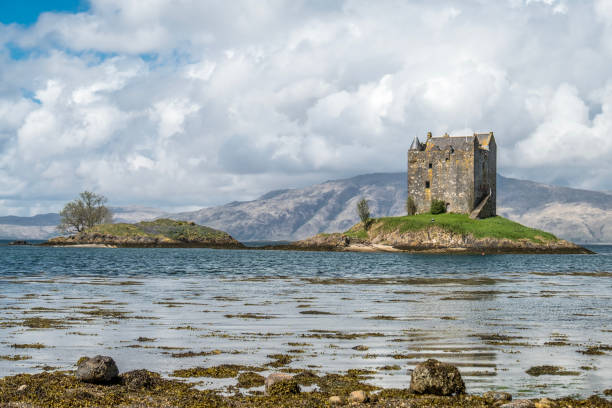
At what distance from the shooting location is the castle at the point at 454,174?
132 m

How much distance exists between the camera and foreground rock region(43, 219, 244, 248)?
159750mm

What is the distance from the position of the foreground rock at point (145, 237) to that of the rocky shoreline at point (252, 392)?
147050 millimetres

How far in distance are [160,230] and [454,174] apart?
77.4 m

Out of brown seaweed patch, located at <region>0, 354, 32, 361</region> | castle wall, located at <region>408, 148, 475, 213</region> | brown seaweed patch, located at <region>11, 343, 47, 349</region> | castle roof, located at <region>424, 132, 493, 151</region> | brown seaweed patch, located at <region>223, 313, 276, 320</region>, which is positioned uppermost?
castle roof, located at <region>424, 132, 493, 151</region>

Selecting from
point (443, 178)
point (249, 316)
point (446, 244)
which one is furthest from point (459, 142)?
point (249, 316)

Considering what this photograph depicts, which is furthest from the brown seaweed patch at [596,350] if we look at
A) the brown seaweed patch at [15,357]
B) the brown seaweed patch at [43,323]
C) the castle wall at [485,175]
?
the castle wall at [485,175]

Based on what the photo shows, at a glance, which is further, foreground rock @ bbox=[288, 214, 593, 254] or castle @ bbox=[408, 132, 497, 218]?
castle @ bbox=[408, 132, 497, 218]

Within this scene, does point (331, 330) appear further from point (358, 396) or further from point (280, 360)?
point (358, 396)

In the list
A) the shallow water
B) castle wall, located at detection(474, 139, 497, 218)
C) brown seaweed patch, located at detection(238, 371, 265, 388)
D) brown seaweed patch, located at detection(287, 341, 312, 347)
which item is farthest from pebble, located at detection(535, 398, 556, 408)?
castle wall, located at detection(474, 139, 497, 218)

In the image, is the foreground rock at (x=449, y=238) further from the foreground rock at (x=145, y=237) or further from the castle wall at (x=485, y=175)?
the foreground rock at (x=145, y=237)

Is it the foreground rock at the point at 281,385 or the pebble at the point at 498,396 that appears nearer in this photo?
the pebble at the point at 498,396

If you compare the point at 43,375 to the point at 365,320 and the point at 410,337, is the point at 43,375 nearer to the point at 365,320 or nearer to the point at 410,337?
the point at 410,337

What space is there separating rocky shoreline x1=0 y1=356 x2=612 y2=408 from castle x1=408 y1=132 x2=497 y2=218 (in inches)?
4783

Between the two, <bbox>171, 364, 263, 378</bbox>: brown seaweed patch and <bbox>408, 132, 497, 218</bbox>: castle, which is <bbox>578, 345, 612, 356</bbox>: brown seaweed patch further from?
<bbox>408, 132, 497, 218</bbox>: castle
